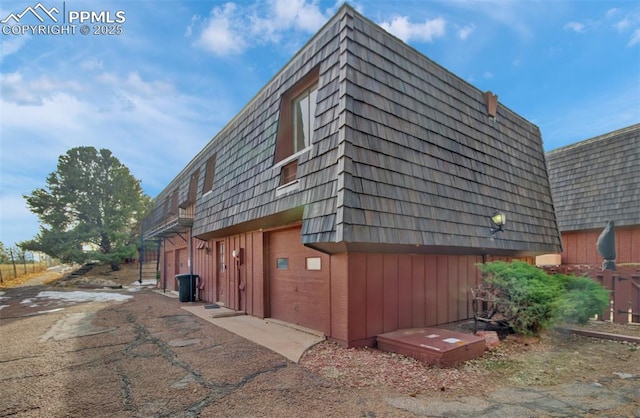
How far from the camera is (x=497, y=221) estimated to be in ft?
21.5

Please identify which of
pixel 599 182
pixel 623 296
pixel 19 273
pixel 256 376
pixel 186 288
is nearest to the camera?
pixel 256 376

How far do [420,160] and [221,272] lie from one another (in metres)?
7.37

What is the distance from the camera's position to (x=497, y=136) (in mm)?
8203

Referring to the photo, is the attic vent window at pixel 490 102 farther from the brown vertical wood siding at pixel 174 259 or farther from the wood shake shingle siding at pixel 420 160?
the brown vertical wood siding at pixel 174 259

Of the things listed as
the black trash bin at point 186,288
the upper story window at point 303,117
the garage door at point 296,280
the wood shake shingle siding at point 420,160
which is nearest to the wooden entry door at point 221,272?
the black trash bin at point 186,288

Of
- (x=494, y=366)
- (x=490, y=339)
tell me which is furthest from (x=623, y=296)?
(x=494, y=366)

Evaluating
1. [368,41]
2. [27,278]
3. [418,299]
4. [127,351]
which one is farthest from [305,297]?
[27,278]

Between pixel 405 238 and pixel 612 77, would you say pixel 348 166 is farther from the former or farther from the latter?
pixel 612 77

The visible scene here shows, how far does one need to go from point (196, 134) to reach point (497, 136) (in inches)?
479

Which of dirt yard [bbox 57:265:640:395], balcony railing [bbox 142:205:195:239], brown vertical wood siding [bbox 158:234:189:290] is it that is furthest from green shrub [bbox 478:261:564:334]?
brown vertical wood siding [bbox 158:234:189:290]

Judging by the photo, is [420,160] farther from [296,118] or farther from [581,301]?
[581,301]

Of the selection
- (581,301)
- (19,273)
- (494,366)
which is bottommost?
(19,273)

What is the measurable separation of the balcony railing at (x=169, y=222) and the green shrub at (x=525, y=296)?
10134mm

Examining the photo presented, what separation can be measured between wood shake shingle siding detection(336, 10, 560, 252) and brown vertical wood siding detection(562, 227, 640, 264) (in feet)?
15.9
